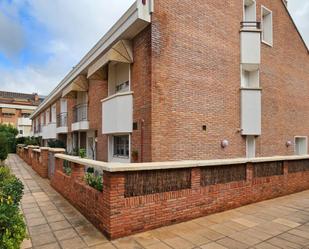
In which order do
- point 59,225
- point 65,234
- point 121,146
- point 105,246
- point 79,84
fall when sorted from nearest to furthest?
point 105,246 < point 65,234 < point 59,225 < point 121,146 < point 79,84

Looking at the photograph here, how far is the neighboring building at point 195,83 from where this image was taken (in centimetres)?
899

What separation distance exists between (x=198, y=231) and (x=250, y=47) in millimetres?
10325

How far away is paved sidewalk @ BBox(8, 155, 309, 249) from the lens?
15.5 feet

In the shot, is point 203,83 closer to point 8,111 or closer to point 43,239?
point 43,239

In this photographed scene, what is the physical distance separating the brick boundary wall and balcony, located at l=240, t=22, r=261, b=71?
19.4 ft

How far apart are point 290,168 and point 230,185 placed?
3.86 metres

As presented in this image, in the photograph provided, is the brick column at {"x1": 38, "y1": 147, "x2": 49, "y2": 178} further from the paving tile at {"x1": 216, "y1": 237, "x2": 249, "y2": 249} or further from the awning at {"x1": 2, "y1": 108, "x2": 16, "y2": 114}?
the awning at {"x1": 2, "y1": 108, "x2": 16, "y2": 114}

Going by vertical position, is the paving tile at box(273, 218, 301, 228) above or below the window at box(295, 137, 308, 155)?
below

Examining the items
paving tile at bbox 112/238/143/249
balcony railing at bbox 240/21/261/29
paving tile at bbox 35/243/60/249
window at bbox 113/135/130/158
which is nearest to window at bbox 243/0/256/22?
balcony railing at bbox 240/21/261/29

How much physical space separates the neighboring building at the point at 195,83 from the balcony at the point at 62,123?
4.87 meters

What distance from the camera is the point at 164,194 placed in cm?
565

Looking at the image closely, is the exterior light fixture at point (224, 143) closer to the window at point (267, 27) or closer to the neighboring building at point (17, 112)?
the window at point (267, 27)

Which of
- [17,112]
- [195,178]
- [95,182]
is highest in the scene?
[17,112]

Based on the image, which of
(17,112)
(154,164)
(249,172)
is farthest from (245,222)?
(17,112)
